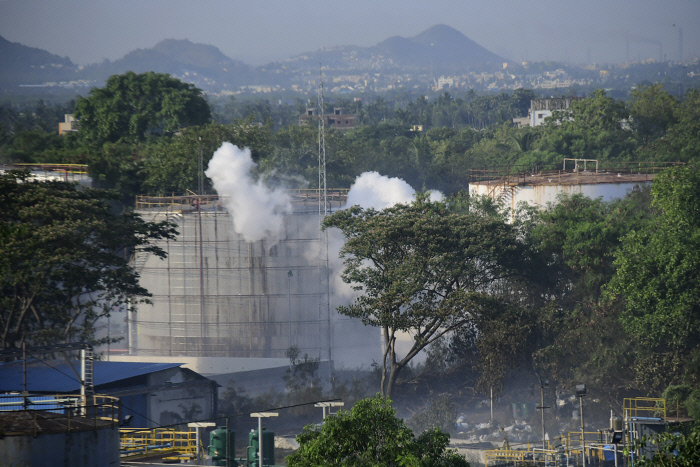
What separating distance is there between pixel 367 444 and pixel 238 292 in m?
25.8

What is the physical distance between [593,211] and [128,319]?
2405 cm

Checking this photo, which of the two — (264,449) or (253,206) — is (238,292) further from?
(264,449)

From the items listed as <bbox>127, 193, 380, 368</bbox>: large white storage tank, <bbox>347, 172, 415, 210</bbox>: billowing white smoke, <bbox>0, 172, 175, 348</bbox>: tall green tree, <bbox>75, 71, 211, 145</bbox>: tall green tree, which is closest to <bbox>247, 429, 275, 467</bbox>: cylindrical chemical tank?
<bbox>0, 172, 175, 348</bbox>: tall green tree

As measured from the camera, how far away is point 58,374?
105 feet

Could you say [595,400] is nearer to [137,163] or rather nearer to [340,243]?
[340,243]

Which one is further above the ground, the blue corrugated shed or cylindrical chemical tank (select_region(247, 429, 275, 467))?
the blue corrugated shed

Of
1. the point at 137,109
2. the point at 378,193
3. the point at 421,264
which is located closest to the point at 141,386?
the point at 421,264

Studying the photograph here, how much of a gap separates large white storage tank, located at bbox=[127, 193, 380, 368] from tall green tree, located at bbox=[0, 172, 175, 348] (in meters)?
4.84

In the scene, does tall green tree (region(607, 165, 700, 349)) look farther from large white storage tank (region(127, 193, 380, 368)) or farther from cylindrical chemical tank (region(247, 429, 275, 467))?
cylindrical chemical tank (region(247, 429, 275, 467))

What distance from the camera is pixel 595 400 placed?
35719mm

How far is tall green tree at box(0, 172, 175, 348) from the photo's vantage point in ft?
107

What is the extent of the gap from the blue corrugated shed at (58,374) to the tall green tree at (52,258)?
1289mm

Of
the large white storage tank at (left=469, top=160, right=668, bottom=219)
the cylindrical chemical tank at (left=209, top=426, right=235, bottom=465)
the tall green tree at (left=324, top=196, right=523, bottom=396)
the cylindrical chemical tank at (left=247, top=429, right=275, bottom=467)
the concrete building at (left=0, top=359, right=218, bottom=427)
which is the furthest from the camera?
the large white storage tank at (left=469, top=160, right=668, bottom=219)

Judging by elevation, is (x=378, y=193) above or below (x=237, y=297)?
above
